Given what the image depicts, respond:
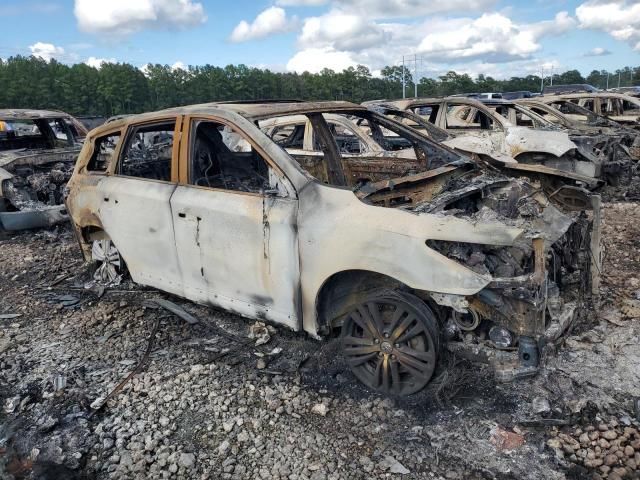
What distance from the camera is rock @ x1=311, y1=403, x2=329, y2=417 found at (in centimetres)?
317

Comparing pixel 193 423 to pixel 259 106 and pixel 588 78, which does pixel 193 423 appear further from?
pixel 588 78

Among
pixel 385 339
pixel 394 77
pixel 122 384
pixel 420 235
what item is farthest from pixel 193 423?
pixel 394 77

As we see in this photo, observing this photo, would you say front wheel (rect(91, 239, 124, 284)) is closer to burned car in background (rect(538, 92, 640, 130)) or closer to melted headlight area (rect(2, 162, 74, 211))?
melted headlight area (rect(2, 162, 74, 211))

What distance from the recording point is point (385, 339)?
10.7 ft

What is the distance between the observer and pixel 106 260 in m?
5.09

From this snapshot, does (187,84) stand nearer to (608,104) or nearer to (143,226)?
(608,104)

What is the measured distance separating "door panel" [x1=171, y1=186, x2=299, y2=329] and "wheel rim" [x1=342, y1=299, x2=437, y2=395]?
17.3 inches

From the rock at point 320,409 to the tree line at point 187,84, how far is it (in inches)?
1764

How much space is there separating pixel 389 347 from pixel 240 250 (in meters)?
1.20

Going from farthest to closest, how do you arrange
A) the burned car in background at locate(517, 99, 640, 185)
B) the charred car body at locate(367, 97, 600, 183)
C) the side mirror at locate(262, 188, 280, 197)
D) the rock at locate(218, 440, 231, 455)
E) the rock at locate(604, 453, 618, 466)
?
the burned car in background at locate(517, 99, 640, 185) → the charred car body at locate(367, 97, 600, 183) → the side mirror at locate(262, 188, 280, 197) → the rock at locate(218, 440, 231, 455) → the rock at locate(604, 453, 618, 466)

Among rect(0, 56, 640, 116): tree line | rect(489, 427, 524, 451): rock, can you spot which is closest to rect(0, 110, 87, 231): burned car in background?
rect(489, 427, 524, 451): rock

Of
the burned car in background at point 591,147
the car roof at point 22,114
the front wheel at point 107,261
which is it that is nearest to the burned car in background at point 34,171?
the car roof at point 22,114

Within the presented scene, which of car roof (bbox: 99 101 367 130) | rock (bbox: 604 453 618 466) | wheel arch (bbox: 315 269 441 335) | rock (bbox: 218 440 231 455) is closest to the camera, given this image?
rock (bbox: 604 453 618 466)

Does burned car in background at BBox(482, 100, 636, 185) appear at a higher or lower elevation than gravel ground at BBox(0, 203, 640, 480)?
higher
